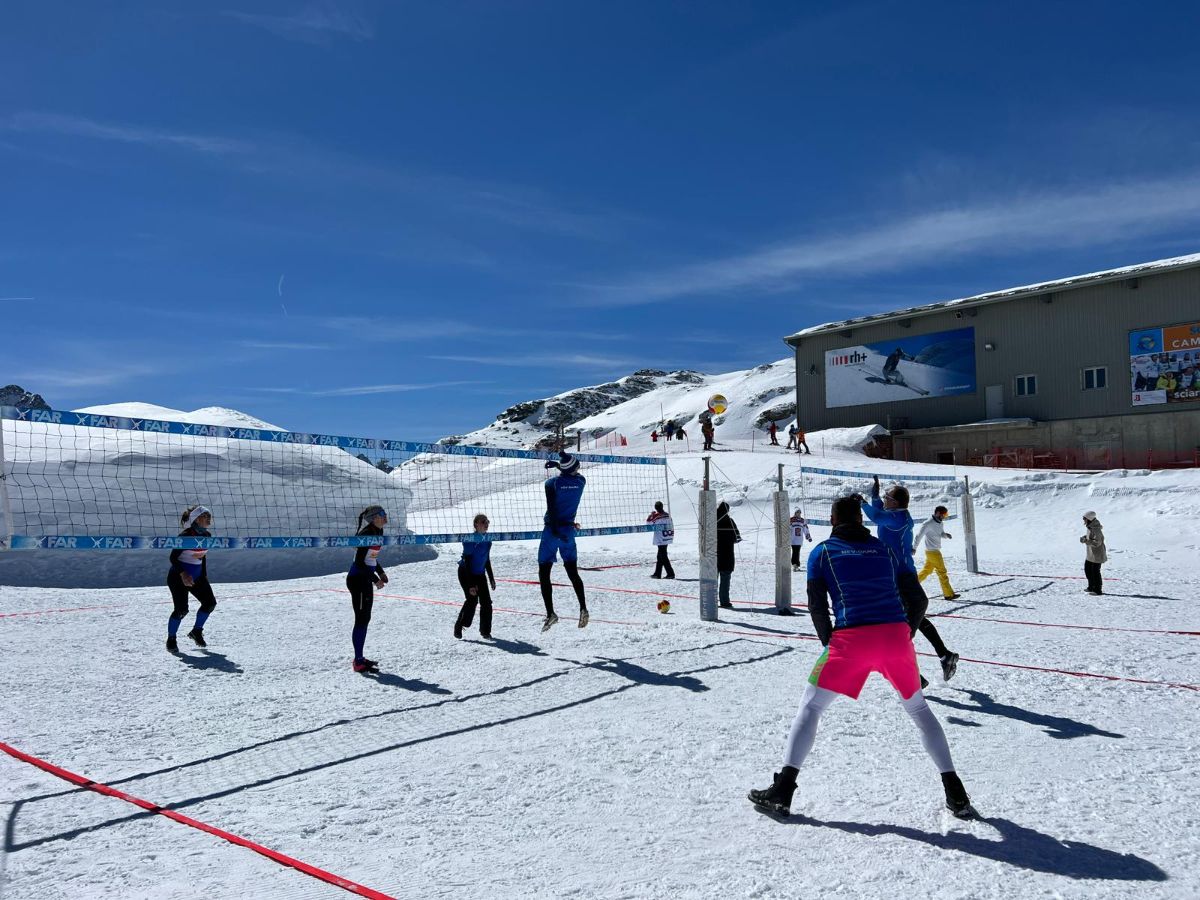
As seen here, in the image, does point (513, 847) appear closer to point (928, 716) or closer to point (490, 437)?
point (928, 716)

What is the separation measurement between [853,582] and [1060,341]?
121 ft

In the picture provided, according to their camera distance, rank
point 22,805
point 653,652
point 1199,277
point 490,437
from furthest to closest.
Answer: point 490,437, point 1199,277, point 653,652, point 22,805

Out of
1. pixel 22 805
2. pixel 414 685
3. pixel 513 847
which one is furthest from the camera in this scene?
pixel 414 685

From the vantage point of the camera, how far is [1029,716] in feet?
19.1

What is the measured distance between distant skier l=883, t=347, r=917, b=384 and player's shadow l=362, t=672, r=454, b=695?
37123 millimetres

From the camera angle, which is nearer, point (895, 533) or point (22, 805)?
point (22, 805)

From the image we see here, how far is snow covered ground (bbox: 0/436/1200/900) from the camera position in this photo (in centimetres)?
348

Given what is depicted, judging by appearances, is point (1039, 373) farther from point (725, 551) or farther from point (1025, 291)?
point (725, 551)

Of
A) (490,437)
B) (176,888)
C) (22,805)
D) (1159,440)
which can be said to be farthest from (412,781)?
(490,437)

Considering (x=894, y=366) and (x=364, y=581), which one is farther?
(x=894, y=366)

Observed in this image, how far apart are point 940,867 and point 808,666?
4238 millimetres

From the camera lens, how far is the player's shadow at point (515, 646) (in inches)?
341

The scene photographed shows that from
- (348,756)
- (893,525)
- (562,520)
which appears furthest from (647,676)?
(348,756)

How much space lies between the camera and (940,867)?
136 inches
